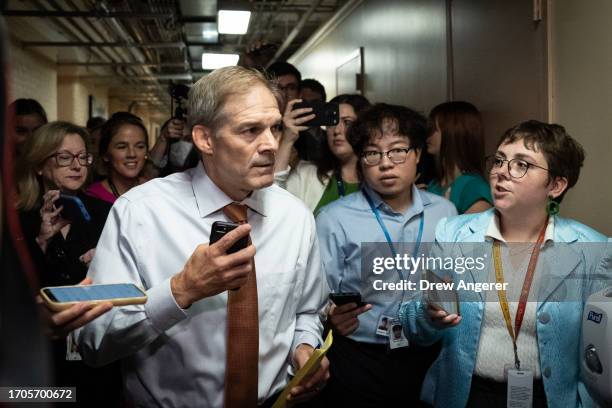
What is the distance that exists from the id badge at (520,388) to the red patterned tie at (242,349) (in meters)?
0.74

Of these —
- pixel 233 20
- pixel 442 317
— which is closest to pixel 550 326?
pixel 442 317

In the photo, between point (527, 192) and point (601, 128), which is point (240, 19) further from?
point (527, 192)

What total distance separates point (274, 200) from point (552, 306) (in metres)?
0.89

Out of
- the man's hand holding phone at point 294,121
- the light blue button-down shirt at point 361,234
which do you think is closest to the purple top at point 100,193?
the man's hand holding phone at point 294,121

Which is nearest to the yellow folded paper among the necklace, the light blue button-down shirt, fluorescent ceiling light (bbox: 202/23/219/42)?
the light blue button-down shirt

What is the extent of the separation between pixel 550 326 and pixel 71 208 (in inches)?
71.1

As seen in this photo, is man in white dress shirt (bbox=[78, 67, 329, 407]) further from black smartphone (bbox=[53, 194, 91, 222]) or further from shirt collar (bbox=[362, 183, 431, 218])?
black smartphone (bbox=[53, 194, 91, 222])

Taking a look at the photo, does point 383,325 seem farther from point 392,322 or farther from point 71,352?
point 71,352

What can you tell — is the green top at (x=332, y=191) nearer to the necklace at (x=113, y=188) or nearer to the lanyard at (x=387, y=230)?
the lanyard at (x=387, y=230)

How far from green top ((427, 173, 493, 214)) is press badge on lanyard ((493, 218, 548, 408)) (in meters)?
0.81

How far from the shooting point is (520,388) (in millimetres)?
1674

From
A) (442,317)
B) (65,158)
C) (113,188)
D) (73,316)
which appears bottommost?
(442,317)

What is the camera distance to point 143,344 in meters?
1.46

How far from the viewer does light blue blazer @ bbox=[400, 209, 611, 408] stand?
1686 mm
